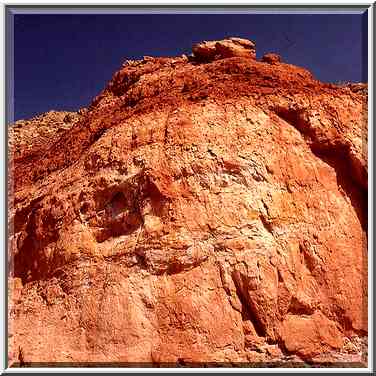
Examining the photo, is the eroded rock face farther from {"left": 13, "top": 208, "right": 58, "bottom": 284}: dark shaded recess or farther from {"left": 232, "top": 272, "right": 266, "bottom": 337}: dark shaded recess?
{"left": 232, "top": 272, "right": 266, "bottom": 337}: dark shaded recess

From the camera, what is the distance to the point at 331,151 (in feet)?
44.7

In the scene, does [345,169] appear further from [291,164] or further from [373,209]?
[373,209]

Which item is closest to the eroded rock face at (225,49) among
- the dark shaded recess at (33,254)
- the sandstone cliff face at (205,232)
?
the sandstone cliff face at (205,232)

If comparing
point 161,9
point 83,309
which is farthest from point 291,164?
point 83,309

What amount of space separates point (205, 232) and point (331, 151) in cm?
412

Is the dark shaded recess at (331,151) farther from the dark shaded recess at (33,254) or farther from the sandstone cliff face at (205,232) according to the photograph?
the dark shaded recess at (33,254)

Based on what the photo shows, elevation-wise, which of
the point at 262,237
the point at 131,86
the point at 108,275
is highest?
the point at 131,86

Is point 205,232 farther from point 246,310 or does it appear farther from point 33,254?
point 33,254

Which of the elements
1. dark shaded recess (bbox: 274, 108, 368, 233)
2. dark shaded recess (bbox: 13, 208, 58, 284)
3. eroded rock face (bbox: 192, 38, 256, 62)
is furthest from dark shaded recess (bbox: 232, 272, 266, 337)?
eroded rock face (bbox: 192, 38, 256, 62)

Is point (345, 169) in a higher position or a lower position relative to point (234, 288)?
higher

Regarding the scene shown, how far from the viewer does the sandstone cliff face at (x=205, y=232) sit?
11.5 metres

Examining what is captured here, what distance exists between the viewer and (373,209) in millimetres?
10875

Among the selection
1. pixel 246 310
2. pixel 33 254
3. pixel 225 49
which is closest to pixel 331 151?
pixel 225 49

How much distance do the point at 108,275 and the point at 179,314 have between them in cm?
186
